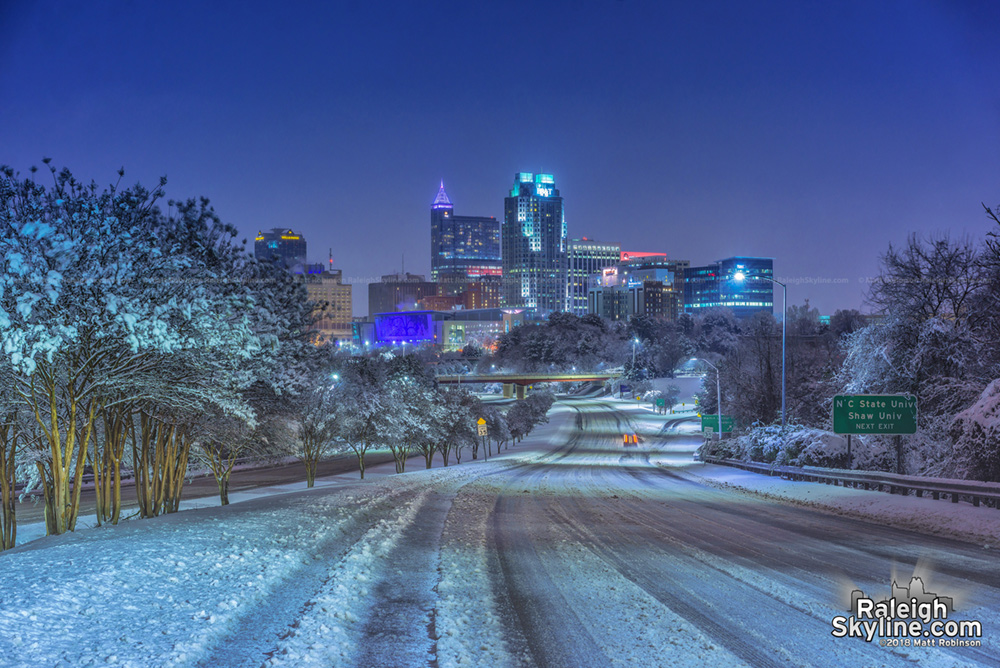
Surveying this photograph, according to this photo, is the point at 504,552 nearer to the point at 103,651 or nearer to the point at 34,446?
the point at 103,651

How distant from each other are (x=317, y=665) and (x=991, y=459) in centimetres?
2382

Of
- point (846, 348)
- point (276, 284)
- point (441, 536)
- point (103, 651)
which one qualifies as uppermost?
point (276, 284)

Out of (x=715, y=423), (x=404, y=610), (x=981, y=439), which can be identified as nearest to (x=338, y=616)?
(x=404, y=610)

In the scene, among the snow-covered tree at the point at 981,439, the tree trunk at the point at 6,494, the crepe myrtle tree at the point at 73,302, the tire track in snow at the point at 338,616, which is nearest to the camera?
the tire track in snow at the point at 338,616

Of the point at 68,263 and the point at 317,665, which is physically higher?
the point at 68,263

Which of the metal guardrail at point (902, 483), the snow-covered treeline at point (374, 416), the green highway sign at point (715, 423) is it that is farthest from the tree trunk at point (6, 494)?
the green highway sign at point (715, 423)

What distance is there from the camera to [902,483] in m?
22.7

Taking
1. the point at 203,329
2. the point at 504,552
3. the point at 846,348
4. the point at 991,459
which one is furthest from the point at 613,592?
the point at 846,348

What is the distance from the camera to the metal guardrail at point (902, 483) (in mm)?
18734

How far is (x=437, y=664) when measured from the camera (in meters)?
7.12

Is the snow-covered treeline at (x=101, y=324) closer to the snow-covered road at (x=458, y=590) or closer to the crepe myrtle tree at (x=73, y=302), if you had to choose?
the crepe myrtle tree at (x=73, y=302)

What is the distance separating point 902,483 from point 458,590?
60.3 feet

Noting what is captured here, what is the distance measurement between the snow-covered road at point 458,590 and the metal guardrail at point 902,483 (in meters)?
4.07

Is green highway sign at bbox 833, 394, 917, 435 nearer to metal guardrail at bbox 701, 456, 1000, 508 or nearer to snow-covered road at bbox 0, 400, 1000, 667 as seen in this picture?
metal guardrail at bbox 701, 456, 1000, 508
